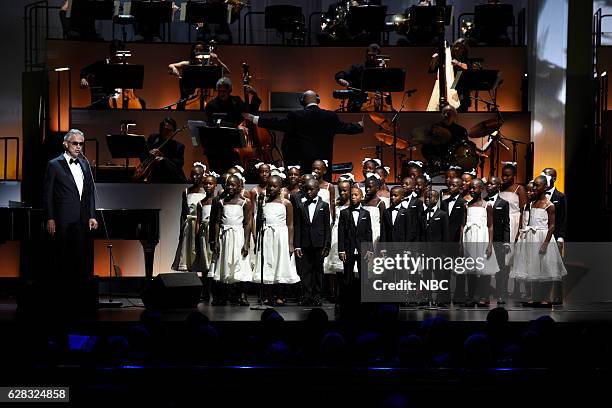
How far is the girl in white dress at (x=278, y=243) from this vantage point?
1058cm

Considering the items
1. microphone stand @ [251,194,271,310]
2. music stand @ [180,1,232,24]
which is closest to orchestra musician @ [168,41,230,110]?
music stand @ [180,1,232,24]

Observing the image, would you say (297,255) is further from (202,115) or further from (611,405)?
(611,405)

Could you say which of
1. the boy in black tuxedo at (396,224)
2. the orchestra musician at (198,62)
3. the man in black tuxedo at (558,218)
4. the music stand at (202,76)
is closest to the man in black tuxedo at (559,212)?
the man in black tuxedo at (558,218)

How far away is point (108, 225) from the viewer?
10812mm

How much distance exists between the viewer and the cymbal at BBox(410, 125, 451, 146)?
521 inches

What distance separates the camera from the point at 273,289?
1146 centimetres

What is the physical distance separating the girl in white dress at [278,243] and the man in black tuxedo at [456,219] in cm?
163

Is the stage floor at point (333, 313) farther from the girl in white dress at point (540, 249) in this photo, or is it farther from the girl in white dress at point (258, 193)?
the girl in white dress at point (258, 193)

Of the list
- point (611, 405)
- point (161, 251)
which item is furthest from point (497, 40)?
point (611, 405)

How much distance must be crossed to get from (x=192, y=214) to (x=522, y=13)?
6952 mm

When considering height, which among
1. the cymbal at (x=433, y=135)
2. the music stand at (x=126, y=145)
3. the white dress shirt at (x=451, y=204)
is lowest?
the white dress shirt at (x=451, y=204)

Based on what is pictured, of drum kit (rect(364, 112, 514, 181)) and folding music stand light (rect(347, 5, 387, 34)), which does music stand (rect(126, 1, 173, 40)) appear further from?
drum kit (rect(364, 112, 514, 181))

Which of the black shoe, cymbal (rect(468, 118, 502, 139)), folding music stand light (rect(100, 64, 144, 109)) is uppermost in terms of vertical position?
folding music stand light (rect(100, 64, 144, 109))

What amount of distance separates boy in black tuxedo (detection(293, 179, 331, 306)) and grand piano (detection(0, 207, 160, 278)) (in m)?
1.62
